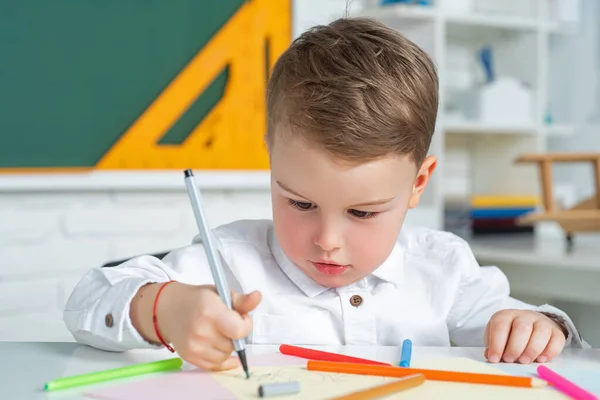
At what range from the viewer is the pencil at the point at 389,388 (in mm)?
560

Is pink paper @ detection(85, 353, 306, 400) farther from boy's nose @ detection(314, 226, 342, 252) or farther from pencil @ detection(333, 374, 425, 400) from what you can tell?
boy's nose @ detection(314, 226, 342, 252)

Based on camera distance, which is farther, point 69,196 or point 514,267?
point 514,267

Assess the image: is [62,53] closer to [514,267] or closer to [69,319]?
[69,319]

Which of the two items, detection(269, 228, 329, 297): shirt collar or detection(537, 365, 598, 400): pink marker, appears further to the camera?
detection(269, 228, 329, 297): shirt collar

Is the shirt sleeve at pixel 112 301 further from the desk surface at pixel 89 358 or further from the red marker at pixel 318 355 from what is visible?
the red marker at pixel 318 355

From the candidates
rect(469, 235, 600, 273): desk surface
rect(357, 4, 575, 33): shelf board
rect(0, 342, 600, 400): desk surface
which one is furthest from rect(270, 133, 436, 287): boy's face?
rect(357, 4, 575, 33): shelf board

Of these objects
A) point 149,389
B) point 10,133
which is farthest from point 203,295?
point 10,133

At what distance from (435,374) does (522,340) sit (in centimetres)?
15

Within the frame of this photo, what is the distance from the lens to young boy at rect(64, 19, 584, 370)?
737 mm

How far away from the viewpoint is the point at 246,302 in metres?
0.64

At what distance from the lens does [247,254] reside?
38.1 inches

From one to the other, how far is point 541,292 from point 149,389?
1.65 meters

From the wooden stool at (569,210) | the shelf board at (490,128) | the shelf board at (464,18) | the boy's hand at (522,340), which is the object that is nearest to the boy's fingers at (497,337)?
the boy's hand at (522,340)

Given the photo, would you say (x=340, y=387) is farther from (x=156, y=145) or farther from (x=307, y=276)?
(x=156, y=145)
